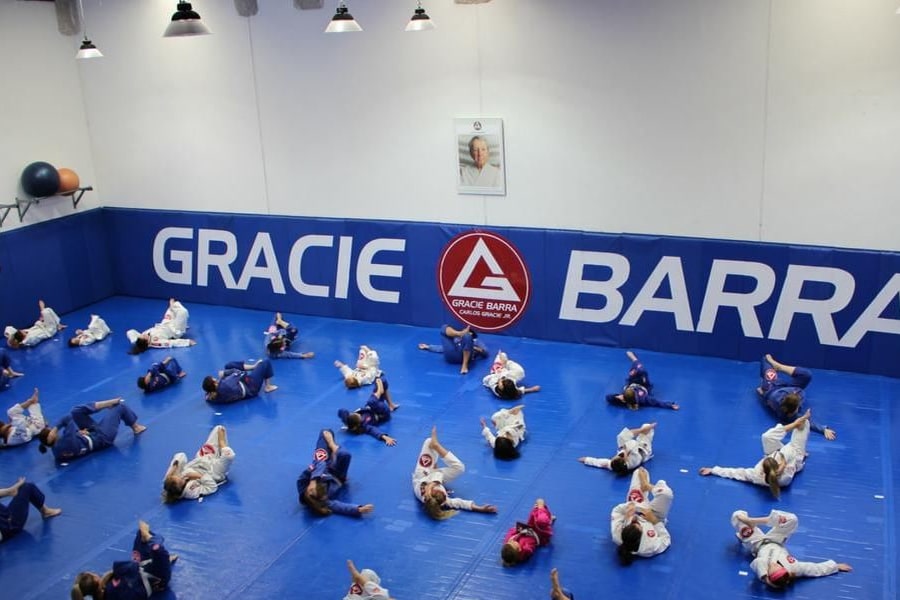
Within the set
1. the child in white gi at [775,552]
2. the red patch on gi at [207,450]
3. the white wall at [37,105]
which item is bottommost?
the child in white gi at [775,552]

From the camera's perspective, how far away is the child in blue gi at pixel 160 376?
1412cm

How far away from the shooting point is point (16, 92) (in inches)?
677

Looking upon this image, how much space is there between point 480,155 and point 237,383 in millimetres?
5440

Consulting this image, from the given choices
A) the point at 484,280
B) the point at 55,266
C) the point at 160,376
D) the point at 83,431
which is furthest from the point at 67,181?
the point at 484,280

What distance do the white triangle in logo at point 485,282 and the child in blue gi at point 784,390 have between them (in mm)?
4382

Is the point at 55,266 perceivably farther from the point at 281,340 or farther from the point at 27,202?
the point at 281,340

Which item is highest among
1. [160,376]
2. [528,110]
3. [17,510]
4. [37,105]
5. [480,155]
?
[37,105]

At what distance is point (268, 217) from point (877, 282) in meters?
10.6

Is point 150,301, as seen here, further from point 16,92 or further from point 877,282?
point 877,282

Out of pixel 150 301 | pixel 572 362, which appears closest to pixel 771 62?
pixel 572 362

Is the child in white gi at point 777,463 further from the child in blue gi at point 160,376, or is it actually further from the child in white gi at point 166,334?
the child in white gi at point 166,334

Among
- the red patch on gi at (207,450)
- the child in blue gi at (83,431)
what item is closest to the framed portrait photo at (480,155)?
the red patch on gi at (207,450)

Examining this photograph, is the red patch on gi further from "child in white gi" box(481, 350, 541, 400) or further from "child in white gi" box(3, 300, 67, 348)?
"child in white gi" box(3, 300, 67, 348)

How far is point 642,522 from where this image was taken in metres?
9.31
